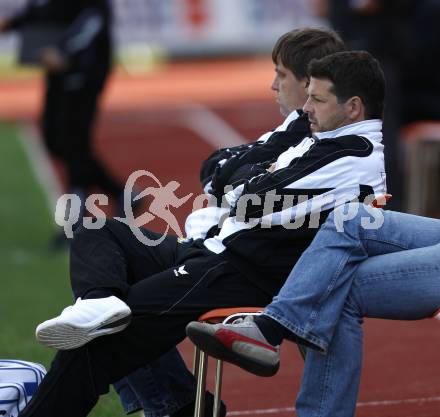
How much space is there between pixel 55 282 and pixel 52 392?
4548 mm

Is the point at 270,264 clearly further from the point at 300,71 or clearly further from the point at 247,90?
the point at 247,90

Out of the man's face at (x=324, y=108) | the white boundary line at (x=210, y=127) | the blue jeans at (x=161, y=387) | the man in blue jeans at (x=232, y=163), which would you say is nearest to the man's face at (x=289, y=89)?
the man in blue jeans at (x=232, y=163)

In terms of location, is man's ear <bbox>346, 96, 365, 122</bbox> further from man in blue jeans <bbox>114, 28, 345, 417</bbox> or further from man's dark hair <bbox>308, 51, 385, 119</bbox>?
man in blue jeans <bbox>114, 28, 345, 417</bbox>

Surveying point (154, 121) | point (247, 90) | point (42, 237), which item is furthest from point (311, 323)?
point (247, 90)

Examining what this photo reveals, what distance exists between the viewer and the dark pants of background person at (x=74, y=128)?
942cm

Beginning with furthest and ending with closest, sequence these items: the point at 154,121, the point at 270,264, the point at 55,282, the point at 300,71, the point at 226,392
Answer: the point at 154,121 → the point at 55,282 → the point at 226,392 → the point at 300,71 → the point at 270,264

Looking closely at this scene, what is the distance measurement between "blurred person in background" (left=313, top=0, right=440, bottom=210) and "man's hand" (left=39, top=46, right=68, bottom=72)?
78.3 inches

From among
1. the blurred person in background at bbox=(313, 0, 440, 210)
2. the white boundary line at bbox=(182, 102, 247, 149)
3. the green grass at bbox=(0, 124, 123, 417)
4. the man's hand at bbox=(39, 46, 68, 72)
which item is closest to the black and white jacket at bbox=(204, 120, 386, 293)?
the green grass at bbox=(0, 124, 123, 417)

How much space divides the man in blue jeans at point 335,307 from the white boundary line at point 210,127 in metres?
9.54

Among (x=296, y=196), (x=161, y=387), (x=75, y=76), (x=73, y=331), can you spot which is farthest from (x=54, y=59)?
(x=73, y=331)

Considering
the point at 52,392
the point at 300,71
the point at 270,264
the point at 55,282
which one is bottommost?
the point at 55,282

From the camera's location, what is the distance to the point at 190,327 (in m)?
3.89

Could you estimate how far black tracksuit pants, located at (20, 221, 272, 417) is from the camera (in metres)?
4.08

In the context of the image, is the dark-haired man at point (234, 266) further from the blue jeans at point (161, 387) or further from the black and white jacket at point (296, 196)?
the blue jeans at point (161, 387)
